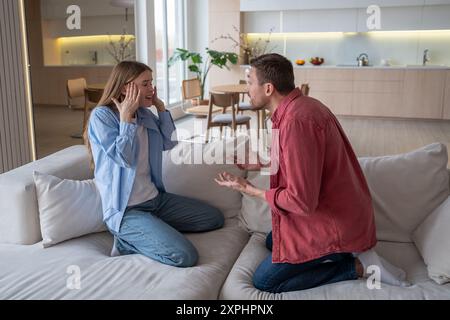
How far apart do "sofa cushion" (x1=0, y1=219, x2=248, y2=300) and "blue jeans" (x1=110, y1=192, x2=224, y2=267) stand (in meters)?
0.05

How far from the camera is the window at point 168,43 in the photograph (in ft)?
26.9

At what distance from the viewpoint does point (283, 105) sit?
73.3 inches

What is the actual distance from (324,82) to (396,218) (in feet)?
20.9

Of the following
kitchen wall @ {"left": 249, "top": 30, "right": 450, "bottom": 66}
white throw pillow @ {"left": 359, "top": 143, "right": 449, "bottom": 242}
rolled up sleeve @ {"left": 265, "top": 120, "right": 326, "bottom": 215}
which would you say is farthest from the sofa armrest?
kitchen wall @ {"left": 249, "top": 30, "right": 450, "bottom": 66}

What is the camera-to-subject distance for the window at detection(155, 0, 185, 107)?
8.20 metres

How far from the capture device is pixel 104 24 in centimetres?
655

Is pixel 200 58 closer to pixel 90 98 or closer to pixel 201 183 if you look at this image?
pixel 90 98

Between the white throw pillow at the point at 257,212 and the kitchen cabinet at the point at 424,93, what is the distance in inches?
243

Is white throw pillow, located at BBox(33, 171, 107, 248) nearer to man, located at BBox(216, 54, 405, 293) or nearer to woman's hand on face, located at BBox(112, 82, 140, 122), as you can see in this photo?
woman's hand on face, located at BBox(112, 82, 140, 122)

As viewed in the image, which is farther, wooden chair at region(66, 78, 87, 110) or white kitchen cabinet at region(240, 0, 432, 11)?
white kitchen cabinet at region(240, 0, 432, 11)

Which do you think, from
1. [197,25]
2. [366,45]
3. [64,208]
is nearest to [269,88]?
[64,208]

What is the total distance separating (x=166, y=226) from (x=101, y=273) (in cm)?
37
